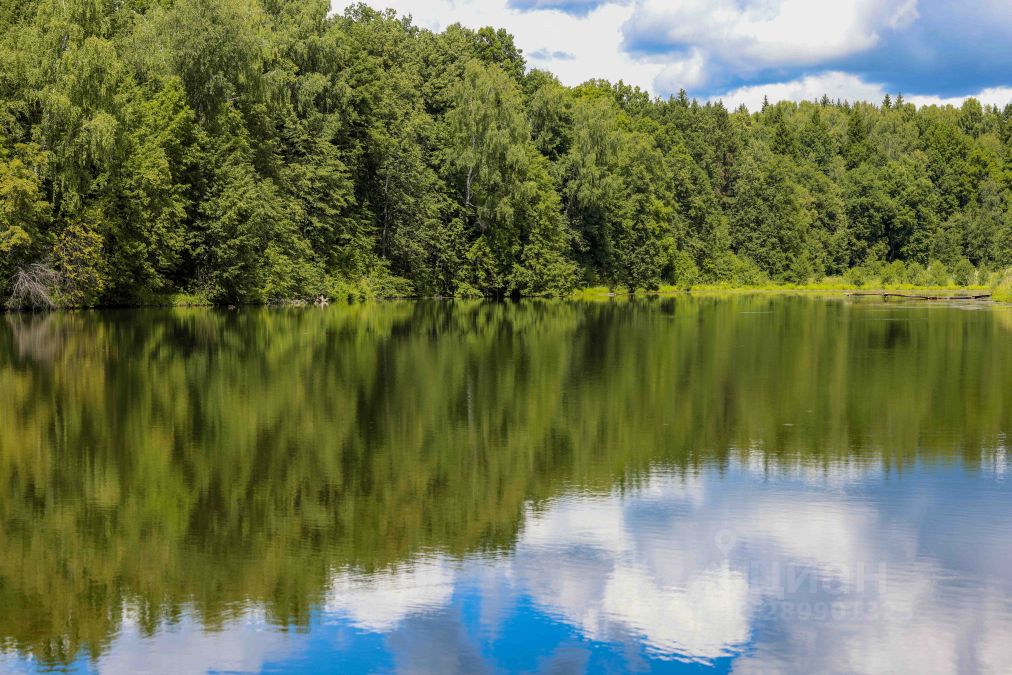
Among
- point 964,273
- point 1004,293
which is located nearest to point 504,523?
point 1004,293

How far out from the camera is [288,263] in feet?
218

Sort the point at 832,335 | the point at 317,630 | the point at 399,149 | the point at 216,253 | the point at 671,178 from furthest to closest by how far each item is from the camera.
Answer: the point at 671,178 → the point at 399,149 → the point at 216,253 → the point at 832,335 → the point at 317,630

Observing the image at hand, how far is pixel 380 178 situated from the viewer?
3211 inches

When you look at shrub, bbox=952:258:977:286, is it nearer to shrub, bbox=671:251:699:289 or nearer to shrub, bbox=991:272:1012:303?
shrub, bbox=671:251:699:289

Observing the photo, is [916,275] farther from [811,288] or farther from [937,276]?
[811,288]

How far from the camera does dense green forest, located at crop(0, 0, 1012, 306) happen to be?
52.0 m

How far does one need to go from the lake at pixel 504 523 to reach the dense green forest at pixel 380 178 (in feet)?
103

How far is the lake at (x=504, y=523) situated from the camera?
7.67 m

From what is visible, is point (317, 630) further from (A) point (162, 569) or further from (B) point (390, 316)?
(B) point (390, 316)

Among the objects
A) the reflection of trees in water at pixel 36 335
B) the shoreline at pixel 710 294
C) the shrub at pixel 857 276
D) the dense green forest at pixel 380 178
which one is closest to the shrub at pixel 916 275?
the dense green forest at pixel 380 178

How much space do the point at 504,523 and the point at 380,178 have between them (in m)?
72.7

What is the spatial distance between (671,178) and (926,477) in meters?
103

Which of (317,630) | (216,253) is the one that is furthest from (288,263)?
(317,630)

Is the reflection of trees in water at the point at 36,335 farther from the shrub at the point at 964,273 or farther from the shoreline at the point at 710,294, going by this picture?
the shrub at the point at 964,273
